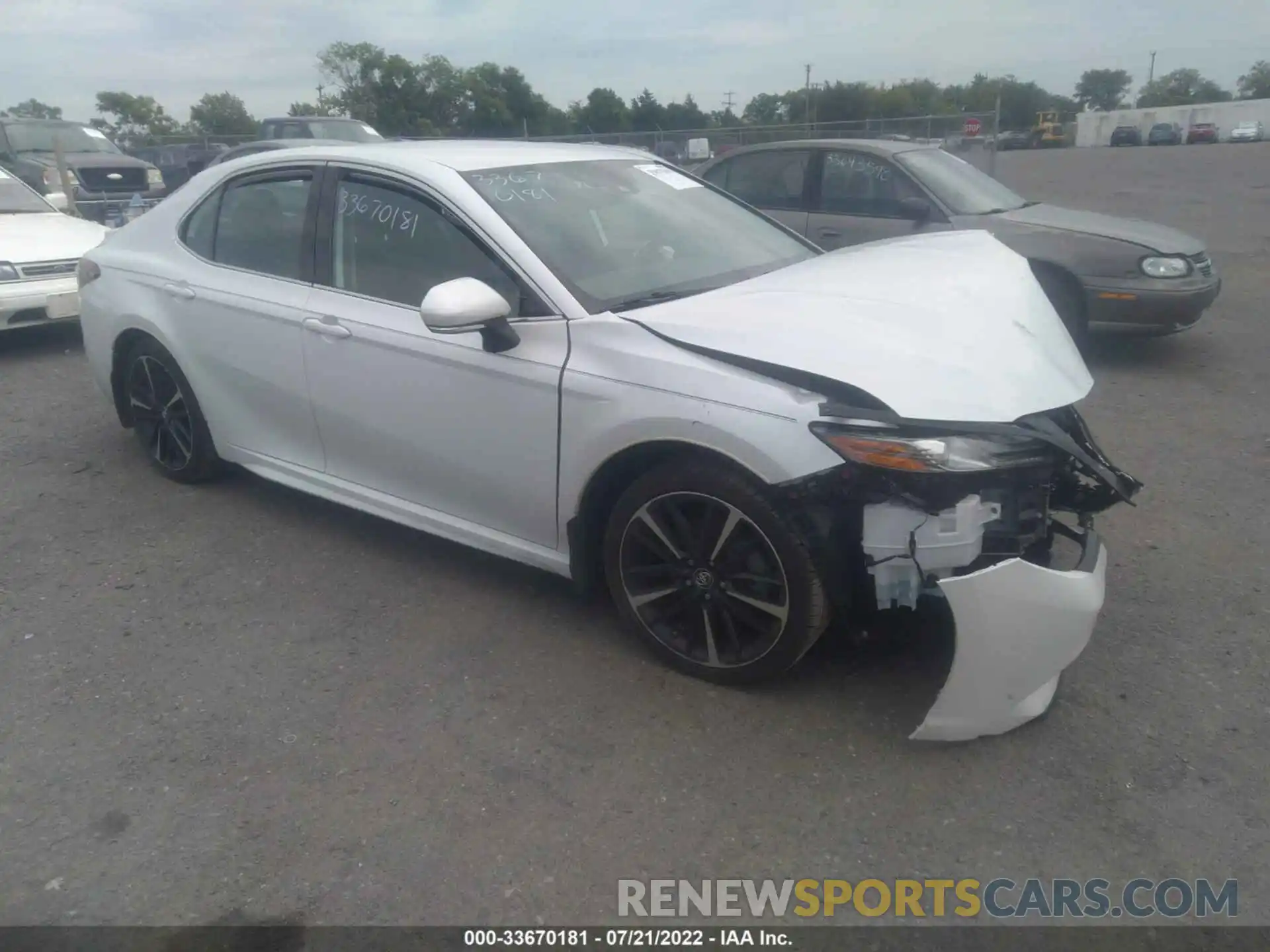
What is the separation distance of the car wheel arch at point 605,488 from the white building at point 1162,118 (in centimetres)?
6998

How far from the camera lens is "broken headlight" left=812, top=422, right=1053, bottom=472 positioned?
2.78 metres

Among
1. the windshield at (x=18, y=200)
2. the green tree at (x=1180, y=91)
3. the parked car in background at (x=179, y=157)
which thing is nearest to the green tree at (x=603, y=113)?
the parked car in background at (x=179, y=157)

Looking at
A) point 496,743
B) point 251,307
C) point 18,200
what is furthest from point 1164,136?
point 496,743

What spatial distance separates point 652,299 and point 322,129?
53.3 feet

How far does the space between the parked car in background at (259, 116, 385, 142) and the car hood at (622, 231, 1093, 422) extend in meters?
15.5

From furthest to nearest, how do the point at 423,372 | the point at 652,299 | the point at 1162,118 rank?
1. the point at 1162,118
2. the point at 423,372
3. the point at 652,299

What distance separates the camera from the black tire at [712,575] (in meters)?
3.02

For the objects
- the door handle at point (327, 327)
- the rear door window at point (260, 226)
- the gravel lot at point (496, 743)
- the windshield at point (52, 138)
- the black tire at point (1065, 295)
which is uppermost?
the windshield at point (52, 138)

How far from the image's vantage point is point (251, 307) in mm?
4281

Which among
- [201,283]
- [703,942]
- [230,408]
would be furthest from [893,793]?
[201,283]

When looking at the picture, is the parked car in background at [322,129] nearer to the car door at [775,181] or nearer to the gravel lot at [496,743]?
the car door at [775,181]

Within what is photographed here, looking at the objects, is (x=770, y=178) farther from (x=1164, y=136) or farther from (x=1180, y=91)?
(x=1180, y=91)

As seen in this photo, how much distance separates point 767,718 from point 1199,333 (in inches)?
266

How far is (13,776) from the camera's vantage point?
3020mm
